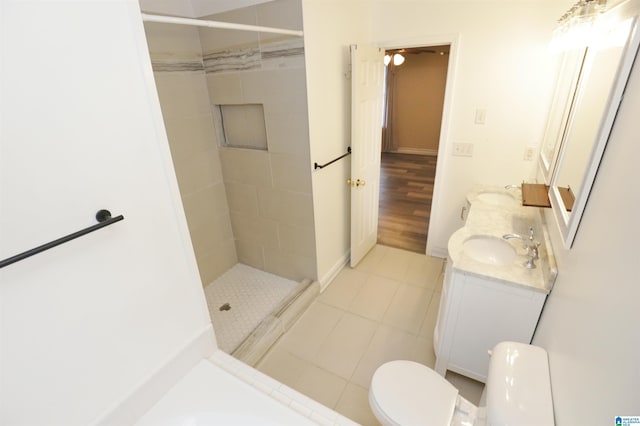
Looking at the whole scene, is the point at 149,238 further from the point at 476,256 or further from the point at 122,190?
the point at 476,256

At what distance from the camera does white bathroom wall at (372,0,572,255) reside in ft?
6.82

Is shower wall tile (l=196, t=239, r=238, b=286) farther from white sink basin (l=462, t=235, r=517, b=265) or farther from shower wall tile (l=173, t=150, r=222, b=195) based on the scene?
white sink basin (l=462, t=235, r=517, b=265)

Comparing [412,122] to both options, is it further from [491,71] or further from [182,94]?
[182,94]

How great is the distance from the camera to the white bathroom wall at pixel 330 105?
6.44 feet

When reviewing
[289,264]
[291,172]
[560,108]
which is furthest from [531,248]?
[289,264]

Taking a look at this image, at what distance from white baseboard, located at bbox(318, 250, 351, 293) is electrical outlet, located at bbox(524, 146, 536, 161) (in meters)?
1.69

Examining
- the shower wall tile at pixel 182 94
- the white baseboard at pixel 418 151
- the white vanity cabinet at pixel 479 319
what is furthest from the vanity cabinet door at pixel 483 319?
the white baseboard at pixel 418 151

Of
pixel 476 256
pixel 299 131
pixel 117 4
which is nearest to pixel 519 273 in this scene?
pixel 476 256

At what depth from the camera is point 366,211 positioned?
2.93m

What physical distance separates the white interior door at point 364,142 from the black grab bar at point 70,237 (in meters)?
1.85

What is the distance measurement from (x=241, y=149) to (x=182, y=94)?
0.55 m

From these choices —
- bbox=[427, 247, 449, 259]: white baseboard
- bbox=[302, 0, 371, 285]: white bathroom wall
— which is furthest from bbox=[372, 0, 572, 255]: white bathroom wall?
bbox=[427, 247, 449, 259]: white baseboard

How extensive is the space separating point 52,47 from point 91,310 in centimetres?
77

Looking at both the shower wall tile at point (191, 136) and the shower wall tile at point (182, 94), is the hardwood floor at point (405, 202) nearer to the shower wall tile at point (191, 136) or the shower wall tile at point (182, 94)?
the shower wall tile at point (191, 136)
